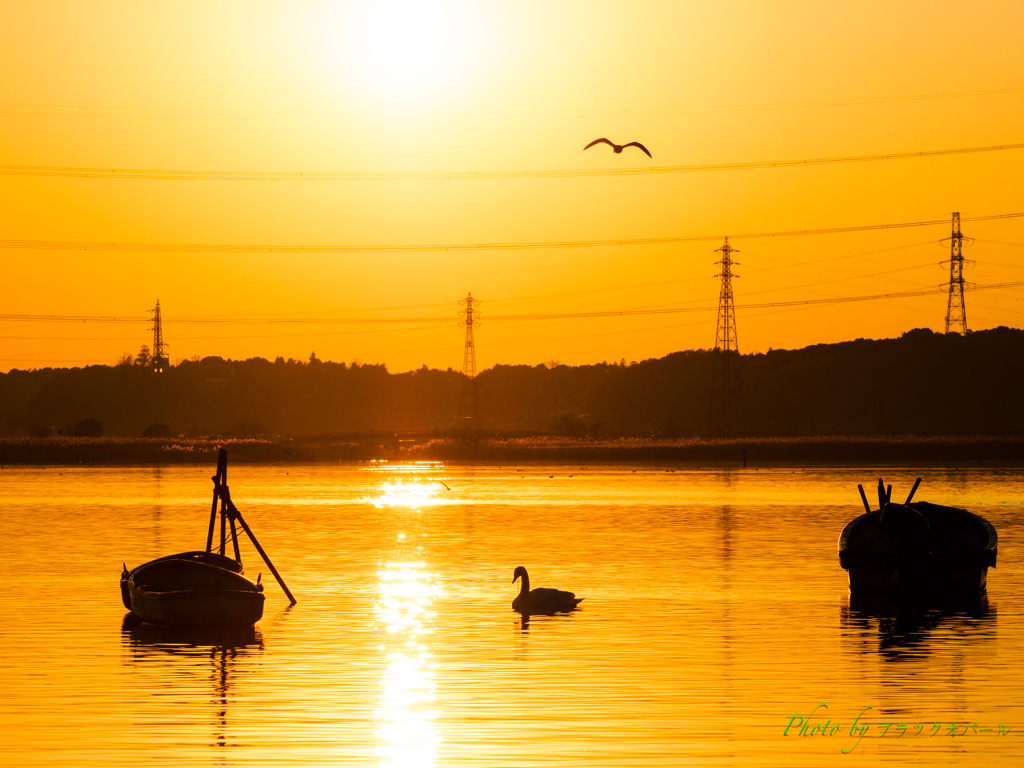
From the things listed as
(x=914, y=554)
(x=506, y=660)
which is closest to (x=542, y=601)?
(x=506, y=660)

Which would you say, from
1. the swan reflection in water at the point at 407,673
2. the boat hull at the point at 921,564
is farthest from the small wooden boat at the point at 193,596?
the boat hull at the point at 921,564

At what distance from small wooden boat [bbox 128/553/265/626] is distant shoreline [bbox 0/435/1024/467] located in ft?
295

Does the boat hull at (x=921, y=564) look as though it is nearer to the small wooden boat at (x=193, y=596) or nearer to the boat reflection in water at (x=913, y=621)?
the boat reflection in water at (x=913, y=621)

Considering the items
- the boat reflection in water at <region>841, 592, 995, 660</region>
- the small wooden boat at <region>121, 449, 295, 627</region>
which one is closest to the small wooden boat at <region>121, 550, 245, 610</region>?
the small wooden boat at <region>121, 449, 295, 627</region>

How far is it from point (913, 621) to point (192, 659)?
17930mm

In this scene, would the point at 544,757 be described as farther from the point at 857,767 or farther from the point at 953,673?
the point at 953,673

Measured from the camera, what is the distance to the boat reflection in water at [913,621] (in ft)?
Result: 96.6

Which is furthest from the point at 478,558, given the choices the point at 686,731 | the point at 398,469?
the point at 398,469

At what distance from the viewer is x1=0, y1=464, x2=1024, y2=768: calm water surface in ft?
65.9

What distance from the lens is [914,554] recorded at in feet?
125

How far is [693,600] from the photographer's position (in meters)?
36.7

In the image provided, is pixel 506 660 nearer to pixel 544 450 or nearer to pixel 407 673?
pixel 407 673

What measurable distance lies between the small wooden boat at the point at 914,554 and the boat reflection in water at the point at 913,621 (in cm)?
47

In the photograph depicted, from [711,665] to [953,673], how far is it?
4715mm
